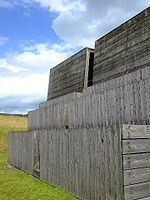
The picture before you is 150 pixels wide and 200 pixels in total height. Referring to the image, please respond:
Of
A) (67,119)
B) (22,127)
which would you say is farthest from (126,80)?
(22,127)

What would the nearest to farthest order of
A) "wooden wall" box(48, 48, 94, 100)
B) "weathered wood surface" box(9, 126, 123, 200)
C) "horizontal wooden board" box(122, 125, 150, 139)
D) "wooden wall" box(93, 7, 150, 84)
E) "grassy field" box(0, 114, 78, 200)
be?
"horizontal wooden board" box(122, 125, 150, 139), "weathered wood surface" box(9, 126, 123, 200), "grassy field" box(0, 114, 78, 200), "wooden wall" box(93, 7, 150, 84), "wooden wall" box(48, 48, 94, 100)

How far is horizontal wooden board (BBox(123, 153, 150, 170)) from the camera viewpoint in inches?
242

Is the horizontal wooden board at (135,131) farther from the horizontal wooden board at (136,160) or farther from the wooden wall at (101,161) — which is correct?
the horizontal wooden board at (136,160)

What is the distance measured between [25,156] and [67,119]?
10.2 ft

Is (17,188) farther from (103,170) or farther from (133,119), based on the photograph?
(133,119)

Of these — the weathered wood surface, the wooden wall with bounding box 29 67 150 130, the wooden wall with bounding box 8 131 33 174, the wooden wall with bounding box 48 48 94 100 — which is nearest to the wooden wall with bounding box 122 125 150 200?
the weathered wood surface

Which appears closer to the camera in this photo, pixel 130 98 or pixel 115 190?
pixel 115 190

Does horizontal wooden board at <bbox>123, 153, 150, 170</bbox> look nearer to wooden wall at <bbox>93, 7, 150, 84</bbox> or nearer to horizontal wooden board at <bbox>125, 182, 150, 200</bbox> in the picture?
horizontal wooden board at <bbox>125, 182, 150, 200</bbox>

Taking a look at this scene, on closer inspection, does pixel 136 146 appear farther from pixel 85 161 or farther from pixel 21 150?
pixel 21 150

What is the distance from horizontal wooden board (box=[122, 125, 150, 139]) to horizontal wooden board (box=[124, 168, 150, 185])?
811mm

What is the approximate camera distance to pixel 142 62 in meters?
10.5

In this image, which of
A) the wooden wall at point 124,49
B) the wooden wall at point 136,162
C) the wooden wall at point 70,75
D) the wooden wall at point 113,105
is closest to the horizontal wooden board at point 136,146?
the wooden wall at point 136,162

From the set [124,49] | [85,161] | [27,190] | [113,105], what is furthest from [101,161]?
[124,49]

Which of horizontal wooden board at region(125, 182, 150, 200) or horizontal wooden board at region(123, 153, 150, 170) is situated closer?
horizontal wooden board at region(125, 182, 150, 200)
